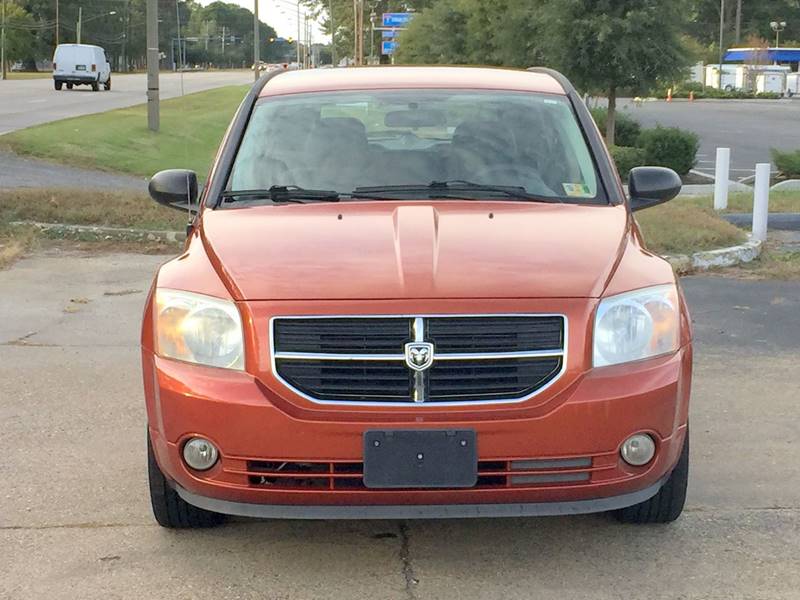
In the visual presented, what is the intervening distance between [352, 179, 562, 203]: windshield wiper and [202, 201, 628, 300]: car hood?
11cm

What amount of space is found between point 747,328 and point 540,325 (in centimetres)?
465

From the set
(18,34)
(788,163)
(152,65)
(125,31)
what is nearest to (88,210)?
(152,65)

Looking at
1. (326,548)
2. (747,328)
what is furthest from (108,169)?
(326,548)

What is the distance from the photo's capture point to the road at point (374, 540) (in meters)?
3.72

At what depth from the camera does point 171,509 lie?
13.5 feet

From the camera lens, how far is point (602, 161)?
482 cm

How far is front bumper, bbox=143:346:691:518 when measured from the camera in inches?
138

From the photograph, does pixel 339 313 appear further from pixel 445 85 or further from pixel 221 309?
pixel 445 85

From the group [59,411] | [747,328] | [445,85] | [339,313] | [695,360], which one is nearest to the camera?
[339,313]

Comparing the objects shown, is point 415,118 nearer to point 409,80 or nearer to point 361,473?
point 409,80

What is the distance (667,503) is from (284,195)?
1887mm

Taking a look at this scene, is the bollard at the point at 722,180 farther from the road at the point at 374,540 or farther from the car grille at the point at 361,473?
the car grille at the point at 361,473

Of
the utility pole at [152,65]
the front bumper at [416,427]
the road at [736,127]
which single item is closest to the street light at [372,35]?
the road at [736,127]

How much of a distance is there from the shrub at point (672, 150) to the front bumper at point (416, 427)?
2076cm
